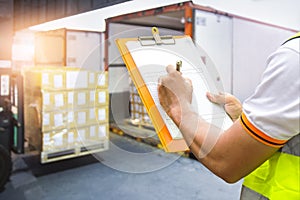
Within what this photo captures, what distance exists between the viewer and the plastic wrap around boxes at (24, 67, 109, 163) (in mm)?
4707

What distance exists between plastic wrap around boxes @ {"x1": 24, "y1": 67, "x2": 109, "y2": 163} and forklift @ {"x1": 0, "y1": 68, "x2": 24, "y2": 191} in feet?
0.96

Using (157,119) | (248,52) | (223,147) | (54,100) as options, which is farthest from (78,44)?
(223,147)

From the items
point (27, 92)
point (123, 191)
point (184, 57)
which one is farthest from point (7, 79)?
point (184, 57)

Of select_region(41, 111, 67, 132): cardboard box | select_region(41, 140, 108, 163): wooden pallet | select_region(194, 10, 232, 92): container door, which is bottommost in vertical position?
select_region(41, 140, 108, 163): wooden pallet

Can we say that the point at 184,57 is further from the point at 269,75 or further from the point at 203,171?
the point at 203,171

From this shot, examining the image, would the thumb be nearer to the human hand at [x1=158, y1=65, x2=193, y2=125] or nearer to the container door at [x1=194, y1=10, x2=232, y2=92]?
the human hand at [x1=158, y1=65, x2=193, y2=125]

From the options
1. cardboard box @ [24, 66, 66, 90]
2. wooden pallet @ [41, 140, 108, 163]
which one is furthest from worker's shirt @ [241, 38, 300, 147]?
wooden pallet @ [41, 140, 108, 163]

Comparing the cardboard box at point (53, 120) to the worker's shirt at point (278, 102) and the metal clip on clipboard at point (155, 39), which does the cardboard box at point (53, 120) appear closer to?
the metal clip on clipboard at point (155, 39)

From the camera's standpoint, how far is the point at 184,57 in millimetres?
1351

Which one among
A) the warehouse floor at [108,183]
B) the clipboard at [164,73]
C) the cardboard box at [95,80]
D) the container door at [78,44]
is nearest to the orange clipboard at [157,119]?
the clipboard at [164,73]

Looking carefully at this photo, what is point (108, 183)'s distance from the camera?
14.3 feet

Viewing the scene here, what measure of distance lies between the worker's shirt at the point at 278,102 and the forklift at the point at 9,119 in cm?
395

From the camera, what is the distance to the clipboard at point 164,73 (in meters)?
1.13

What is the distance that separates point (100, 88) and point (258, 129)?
4.56m
